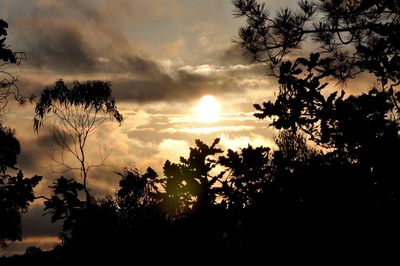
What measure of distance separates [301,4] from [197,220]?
25.7ft

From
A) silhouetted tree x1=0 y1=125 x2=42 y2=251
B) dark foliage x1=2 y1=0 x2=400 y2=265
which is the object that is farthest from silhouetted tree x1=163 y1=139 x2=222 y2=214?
silhouetted tree x1=0 y1=125 x2=42 y2=251

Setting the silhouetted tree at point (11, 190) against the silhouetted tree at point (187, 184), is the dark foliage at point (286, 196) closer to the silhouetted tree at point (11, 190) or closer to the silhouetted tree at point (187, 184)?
the silhouetted tree at point (187, 184)

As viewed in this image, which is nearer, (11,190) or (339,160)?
(339,160)

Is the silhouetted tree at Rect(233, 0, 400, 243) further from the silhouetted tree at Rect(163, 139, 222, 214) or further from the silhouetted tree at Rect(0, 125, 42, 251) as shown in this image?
the silhouetted tree at Rect(0, 125, 42, 251)

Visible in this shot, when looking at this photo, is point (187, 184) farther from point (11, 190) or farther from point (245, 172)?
point (11, 190)

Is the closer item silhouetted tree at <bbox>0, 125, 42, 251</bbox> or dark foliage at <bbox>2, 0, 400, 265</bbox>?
dark foliage at <bbox>2, 0, 400, 265</bbox>

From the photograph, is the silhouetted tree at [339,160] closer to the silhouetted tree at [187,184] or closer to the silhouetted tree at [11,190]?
the silhouetted tree at [187,184]

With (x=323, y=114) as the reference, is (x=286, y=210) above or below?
below

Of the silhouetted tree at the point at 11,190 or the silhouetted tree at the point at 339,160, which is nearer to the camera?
the silhouetted tree at the point at 339,160

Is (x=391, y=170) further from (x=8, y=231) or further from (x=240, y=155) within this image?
(x=8, y=231)

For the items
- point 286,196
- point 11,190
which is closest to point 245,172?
point 286,196

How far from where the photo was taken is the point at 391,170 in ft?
10.4

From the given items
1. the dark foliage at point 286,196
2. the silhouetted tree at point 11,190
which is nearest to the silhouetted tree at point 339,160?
the dark foliage at point 286,196

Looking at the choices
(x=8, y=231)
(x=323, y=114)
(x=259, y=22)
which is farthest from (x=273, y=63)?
(x=8, y=231)
